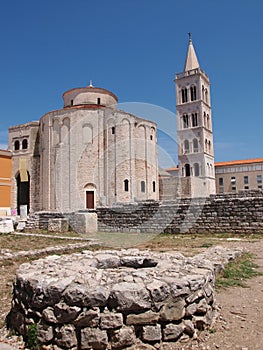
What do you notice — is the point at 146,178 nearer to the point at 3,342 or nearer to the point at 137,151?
the point at 137,151

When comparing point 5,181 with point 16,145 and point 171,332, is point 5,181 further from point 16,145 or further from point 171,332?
point 171,332

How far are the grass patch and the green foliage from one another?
280cm

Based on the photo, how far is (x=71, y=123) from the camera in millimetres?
27625

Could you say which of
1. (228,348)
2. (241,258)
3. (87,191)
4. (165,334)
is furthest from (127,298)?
(87,191)

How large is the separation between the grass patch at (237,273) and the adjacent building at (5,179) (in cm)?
2866

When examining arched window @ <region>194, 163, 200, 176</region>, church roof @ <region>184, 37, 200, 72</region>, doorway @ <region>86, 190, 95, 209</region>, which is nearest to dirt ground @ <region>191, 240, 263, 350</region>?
doorway @ <region>86, 190, 95, 209</region>

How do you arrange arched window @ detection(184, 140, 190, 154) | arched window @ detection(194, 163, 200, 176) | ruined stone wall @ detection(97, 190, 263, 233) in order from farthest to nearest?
arched window @ detection(184, 140, 190, 154) < arched window @ detection(194, 163, 200, 176) < ruined stone wall @ detection(97, 190, 263, 233)

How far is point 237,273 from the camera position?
5270 millimetres

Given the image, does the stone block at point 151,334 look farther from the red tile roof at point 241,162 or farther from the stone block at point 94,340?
the red tile roof at point 241,162

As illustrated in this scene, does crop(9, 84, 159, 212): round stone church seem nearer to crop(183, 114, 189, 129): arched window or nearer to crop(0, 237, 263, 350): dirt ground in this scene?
crop(183, 114, 189, 129): arched window

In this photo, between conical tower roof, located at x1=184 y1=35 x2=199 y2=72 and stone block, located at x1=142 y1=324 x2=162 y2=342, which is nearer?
stone block, located at x1=142 y1=324 x2=162 y2=342

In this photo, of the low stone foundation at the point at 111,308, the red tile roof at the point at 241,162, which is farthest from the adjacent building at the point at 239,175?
the low stone foundation at the point at 111,308

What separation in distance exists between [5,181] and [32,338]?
103 ft

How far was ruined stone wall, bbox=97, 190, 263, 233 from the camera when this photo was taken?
36.6 ft
